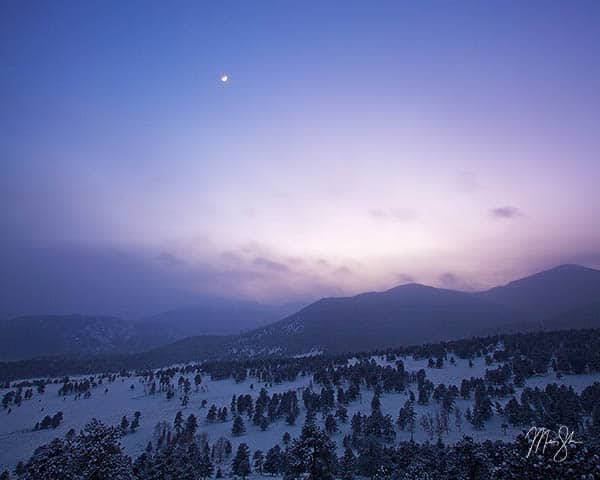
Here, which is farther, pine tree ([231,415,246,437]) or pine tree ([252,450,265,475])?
pine tree ([231,415,246,437])

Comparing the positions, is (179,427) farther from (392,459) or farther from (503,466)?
(503,466)

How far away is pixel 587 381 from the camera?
189625 mm

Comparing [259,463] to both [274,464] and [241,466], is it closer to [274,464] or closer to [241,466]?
[274,464]

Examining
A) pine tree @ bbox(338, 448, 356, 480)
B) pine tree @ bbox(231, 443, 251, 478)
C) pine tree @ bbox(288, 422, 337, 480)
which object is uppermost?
pine tree @ bbox(288, 422, 337, 480)

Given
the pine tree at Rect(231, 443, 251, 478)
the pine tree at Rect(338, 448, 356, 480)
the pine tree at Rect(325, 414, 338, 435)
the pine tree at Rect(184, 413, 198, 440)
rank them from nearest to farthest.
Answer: the pine tree at Rect(338, 448, 356, 480) < the pine tree at Rect(231, 443, 251, 478) < the pine tree at Rect(325, 414, 338, 435) < the pine tree at Rect(184, 413, 198, 440)

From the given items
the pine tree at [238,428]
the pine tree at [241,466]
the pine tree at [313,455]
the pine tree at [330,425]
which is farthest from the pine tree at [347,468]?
the pine tree at [238,428]
